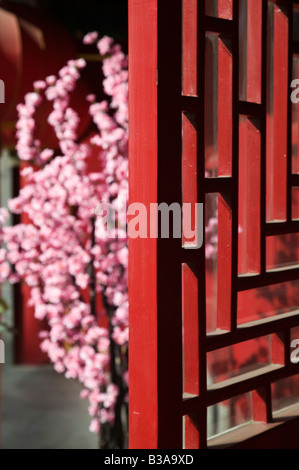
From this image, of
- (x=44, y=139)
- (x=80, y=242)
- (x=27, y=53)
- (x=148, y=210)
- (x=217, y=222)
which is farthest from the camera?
(x=44, y=139)

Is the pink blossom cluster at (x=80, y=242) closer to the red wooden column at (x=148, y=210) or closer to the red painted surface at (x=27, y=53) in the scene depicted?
the red painted surface at (x=27, y=53)

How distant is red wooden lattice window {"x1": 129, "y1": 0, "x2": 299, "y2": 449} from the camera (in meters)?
1.05

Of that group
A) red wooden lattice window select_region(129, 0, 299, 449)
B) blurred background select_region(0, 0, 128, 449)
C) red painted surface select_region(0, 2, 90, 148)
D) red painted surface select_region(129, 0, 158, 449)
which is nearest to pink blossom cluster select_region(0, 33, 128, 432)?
blurred background select_region(0, 0, 128, 449)

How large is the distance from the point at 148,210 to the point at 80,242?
1.77 meters

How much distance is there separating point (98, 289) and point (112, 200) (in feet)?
1.20

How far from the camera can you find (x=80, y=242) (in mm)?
2785

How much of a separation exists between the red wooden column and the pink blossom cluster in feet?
4.91

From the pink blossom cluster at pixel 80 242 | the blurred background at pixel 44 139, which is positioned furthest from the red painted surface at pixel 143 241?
the blurred background at pixel 44 139

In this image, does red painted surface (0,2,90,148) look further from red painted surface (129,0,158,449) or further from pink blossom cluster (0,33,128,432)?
red painted surface (129,0,158,449)

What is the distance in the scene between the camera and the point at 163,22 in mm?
1037

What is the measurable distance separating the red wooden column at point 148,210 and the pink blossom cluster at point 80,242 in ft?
4.91

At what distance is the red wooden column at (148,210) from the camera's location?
1.03 metres

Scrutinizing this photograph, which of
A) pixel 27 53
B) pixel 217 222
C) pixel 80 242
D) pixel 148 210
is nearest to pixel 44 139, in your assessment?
pixel 27 53

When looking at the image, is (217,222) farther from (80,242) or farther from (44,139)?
(44,139)
